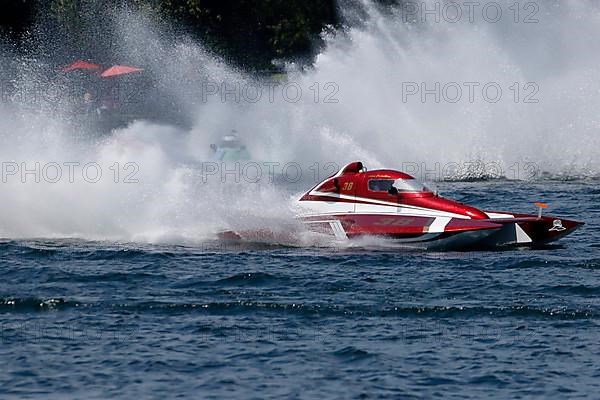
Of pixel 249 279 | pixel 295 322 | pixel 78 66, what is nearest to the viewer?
pixel 295 322

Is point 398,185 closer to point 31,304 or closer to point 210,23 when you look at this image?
point 31,304

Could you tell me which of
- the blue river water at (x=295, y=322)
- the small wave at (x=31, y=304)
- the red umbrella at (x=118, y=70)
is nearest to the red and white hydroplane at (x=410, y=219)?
the blue river water at (x=295, y=322)

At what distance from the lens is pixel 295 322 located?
1324 cm

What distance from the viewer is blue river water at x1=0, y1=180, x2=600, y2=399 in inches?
439

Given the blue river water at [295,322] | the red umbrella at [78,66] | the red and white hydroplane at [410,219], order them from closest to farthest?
1. the blue river water at [295,322]
2. the red and white hydroplane at [410,219]
3. the red umbrella at [78,66]

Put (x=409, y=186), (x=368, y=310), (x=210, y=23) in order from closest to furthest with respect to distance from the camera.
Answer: (x=368, y=310) < (x=409, y=186) < (x=210, y=23)

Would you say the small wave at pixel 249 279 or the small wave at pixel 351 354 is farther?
the small wave at pixel 249 279

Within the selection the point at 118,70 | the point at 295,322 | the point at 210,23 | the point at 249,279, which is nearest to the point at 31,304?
the point at 249,279

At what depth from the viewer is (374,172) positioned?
1866 cm

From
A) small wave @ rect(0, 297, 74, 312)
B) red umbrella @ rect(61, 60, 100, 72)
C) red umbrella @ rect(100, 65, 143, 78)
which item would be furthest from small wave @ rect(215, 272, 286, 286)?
red umbrella @ rect(61, 60, 100, 72)

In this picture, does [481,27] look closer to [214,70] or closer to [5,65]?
[214,70]

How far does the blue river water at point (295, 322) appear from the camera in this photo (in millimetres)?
11156

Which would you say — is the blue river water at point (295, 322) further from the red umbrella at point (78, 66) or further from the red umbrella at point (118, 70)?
the red umbrella at point (78, 66)

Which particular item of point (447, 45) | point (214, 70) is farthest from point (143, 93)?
point (447, 45)
